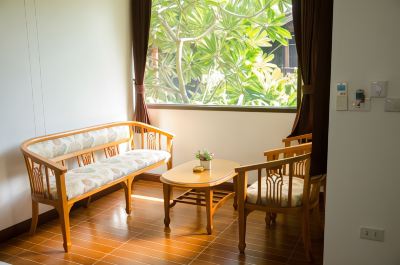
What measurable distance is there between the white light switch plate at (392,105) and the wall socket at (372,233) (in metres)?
0.73

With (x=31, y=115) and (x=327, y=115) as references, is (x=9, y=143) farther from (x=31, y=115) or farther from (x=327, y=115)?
(x=327, y=115)

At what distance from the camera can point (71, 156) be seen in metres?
3.60

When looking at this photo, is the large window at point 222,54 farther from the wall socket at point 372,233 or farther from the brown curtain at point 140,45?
the wall socket at point 372,233

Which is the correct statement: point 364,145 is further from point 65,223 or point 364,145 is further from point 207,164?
point 65,223

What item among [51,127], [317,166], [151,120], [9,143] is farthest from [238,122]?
[9,143]

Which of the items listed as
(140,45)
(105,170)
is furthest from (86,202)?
(140,45)

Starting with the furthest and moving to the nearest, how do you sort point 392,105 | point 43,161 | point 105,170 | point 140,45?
point 140,45, point 105,170, point 43,161, point 392,105

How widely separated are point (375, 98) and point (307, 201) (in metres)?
0.91

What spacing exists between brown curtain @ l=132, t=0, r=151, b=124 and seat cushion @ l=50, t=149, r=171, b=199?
2.18 ft

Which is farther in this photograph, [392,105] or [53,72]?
[53,72]

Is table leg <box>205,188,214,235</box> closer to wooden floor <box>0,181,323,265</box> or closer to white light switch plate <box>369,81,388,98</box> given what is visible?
wooden floor <box>0,181,323,265</box>

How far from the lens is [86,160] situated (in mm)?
3891

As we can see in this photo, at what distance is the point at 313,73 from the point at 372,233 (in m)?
1.85

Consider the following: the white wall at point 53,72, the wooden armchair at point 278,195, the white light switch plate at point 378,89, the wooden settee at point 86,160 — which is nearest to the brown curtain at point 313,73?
the wooden armchair at point 278,195
